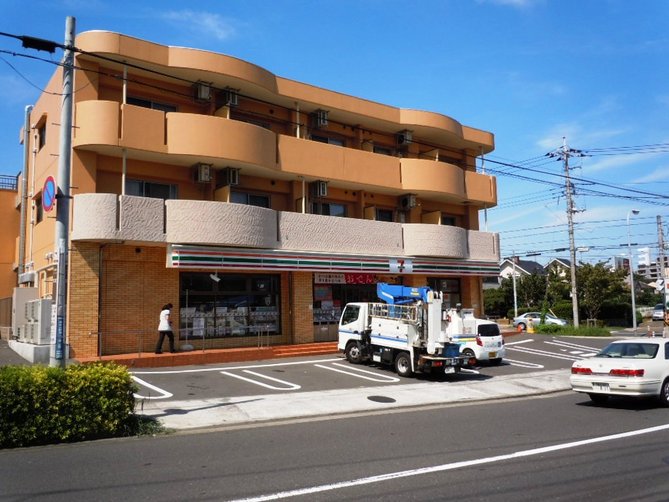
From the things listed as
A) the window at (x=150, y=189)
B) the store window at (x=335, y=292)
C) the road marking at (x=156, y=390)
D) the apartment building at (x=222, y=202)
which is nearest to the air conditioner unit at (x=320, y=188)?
the apartment building at (x=222, y=202)

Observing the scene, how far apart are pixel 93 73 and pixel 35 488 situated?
16120mm

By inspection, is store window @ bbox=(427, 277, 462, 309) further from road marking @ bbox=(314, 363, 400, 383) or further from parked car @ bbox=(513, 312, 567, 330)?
road marking @ bbox=(314, 363, 400, 383)

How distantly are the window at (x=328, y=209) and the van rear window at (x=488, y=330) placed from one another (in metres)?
8.40

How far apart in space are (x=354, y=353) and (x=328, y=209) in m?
8.24

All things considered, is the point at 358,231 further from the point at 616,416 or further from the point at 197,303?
the point at 616,416

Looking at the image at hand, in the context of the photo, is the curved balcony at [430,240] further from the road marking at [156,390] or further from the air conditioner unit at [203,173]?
the road marking at [156,390]

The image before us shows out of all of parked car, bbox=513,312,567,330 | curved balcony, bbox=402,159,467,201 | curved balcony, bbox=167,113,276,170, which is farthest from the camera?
Answer: parked car, bbox=513,312,567,330

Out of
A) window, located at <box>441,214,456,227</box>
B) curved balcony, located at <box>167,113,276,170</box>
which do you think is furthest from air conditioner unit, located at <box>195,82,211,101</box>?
window, located at <box>441,214,456,227</box>

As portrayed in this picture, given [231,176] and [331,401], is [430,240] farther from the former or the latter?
[331,401]

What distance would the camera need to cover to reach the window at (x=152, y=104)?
67.5 ft

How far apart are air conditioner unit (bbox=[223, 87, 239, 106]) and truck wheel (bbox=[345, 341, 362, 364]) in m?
9.96

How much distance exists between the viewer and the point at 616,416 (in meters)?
11.5

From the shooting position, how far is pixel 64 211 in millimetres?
10672

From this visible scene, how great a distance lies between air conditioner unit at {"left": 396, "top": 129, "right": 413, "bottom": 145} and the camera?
27.9 metres
